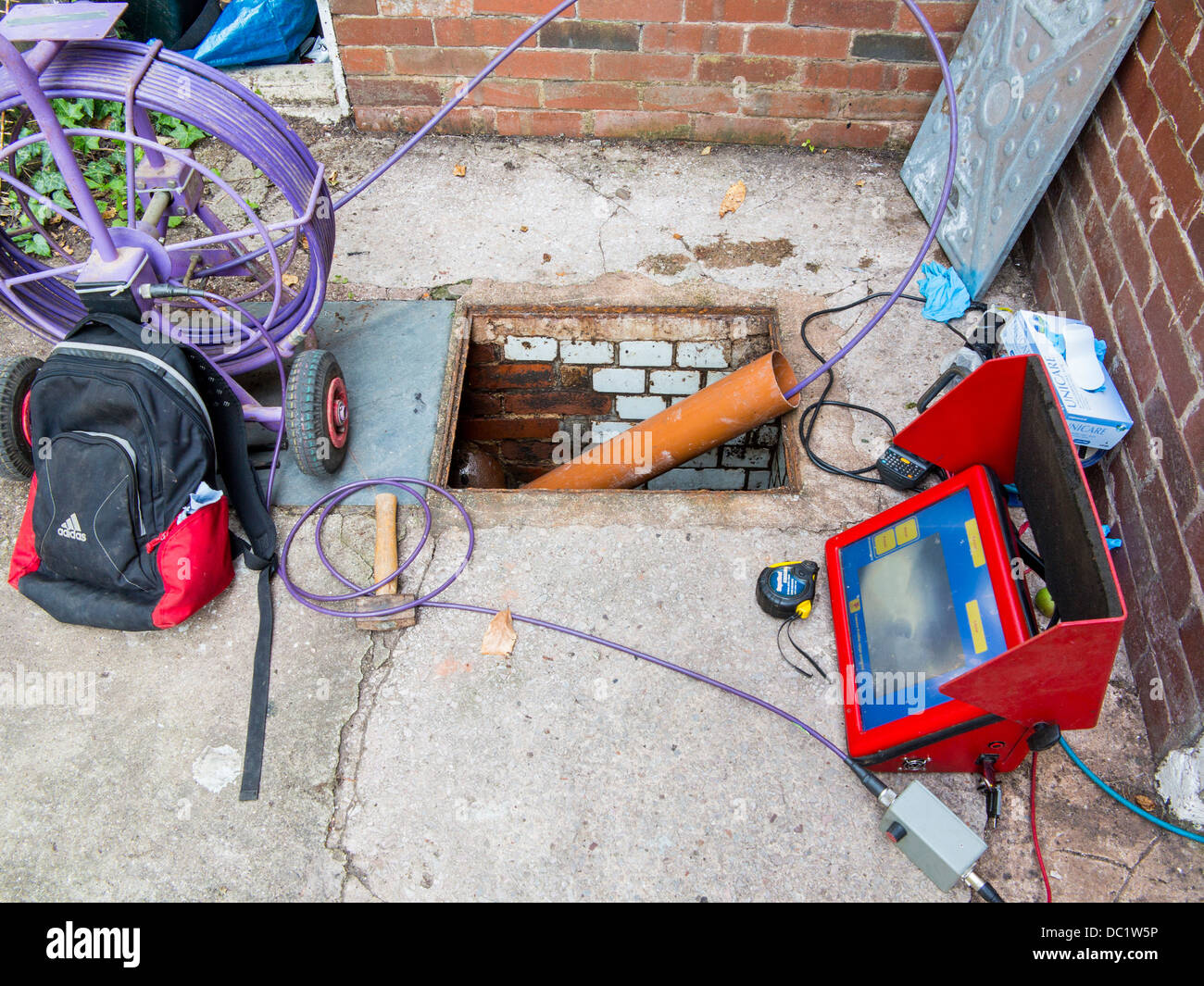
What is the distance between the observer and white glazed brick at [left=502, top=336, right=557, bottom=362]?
334cm

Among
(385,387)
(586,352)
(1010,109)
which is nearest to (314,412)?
(385,387)

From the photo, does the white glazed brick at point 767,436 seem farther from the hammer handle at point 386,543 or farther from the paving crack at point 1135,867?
the paving crack at point 1135,867

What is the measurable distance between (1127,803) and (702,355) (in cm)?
217

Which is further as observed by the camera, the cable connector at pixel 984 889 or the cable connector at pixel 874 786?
the cable connector at pixel 874 786

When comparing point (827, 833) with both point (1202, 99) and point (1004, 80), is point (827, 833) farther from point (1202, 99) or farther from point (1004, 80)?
point (1004, 80)

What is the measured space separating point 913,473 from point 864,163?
203 centimetres

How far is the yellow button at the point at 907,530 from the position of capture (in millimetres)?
2105

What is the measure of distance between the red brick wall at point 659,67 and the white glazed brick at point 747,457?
157cm

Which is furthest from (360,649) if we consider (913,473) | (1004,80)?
(1004,80)

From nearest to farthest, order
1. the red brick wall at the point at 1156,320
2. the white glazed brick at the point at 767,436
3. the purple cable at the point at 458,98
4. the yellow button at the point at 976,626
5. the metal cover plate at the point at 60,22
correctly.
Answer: the yellow button at the point at 976,626
the red brick wall at the point at 1156,320
the metal cover plate at the point at 60,22
the purple cable at the point at 458,98
the white glazed brick at the point at 767,436

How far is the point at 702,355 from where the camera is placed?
336 centimetres

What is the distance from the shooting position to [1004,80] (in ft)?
10.1

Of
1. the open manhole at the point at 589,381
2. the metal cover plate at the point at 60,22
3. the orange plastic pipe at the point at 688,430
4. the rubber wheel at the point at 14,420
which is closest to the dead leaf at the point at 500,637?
the orange plastic pipe at the point at 688,430

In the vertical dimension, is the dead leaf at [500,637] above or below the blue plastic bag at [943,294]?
below
